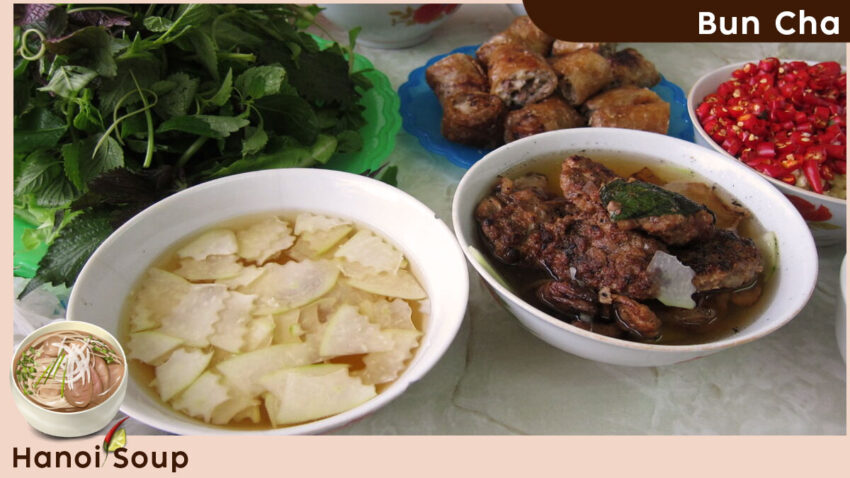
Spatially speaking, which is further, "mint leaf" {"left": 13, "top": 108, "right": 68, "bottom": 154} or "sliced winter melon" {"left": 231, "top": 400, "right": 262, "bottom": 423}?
"mint leaf" {"left": 13, "top": 108, "right": 68, "bottom": 154}

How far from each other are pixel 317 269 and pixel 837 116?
169cm

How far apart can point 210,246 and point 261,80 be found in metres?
0.54

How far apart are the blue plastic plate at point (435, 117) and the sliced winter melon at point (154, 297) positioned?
982 mm

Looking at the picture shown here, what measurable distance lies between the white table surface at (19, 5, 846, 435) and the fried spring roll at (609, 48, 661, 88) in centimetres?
102

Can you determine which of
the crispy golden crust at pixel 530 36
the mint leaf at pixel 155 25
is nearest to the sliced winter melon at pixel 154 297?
the mint leaf at pixel 155 25

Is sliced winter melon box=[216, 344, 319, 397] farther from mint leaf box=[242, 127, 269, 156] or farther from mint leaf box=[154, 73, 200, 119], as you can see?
mint leaf box=[154, 73, 200, 119]

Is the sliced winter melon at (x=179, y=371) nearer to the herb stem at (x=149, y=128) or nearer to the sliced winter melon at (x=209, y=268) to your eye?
the sliced winter melon at (x=209, y=268)

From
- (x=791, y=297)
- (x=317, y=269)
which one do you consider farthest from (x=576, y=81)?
(x=317, y=269)

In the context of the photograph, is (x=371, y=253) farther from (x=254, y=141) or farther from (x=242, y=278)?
(x=254, y=141)

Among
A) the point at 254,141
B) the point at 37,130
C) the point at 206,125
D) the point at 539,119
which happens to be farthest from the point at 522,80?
the point at 37,130

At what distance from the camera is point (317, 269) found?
56.8 inches

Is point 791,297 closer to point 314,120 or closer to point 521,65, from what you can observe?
point 521,65

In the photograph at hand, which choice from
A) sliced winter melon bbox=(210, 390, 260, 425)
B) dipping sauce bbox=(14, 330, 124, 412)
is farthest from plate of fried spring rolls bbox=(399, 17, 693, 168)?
dipping sauce bbox=(14, 330, 124, 412)

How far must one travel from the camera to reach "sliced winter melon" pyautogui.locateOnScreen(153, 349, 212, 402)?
46.5 inches
